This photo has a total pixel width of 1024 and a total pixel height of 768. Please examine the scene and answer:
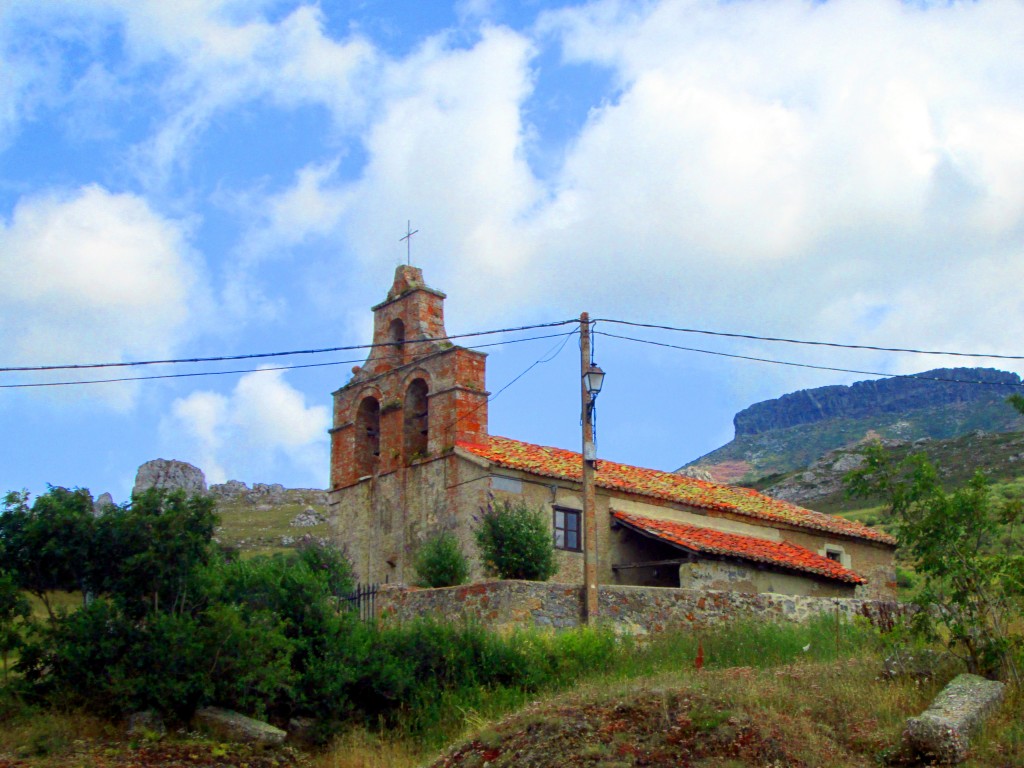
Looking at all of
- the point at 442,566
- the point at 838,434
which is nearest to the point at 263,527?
the point at 442,566

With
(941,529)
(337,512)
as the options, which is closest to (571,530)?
(337,512)

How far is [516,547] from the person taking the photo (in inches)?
803

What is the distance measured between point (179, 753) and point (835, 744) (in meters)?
7.23


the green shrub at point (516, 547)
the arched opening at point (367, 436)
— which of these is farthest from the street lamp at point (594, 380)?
the arched opening at point (367, 436)

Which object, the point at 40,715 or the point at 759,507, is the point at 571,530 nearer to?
the point at 759,507

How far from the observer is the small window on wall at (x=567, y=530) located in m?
23.8

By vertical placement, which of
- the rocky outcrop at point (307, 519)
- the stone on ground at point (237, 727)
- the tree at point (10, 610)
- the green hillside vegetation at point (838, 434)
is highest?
the green hillside vegetation at point (838, 434)

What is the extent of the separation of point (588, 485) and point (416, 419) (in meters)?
8.12

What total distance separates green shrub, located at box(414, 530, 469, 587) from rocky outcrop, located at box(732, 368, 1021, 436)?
343ft

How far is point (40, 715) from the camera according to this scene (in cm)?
1331

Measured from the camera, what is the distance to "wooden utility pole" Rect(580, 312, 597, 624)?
17.7 m

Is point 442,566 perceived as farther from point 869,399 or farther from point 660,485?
point 869,399

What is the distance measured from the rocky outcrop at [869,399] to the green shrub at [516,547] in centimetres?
10412

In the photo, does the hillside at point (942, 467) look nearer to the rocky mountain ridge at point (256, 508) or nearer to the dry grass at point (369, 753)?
the rocky mountain ridge at point (256, 508)
